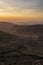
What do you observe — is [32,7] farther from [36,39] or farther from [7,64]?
[7,64]

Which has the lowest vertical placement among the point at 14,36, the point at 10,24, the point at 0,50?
the point at 0,50

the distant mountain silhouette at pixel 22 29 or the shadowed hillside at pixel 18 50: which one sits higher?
the distant mountain silhouette at pixel 22 29

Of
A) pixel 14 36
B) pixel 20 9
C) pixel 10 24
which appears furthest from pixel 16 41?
pixel 20 9

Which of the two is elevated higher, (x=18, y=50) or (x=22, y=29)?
(x=22, y=29)

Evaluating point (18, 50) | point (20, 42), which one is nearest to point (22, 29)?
point (20, 42)

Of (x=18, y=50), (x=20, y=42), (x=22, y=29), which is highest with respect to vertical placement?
(x=22, y=29)

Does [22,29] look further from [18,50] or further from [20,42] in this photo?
[18,50]

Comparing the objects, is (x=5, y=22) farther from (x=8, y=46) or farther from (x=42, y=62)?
(x=42, y=62)

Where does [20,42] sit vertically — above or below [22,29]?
below

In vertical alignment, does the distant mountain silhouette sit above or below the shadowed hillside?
above

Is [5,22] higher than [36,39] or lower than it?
higher
